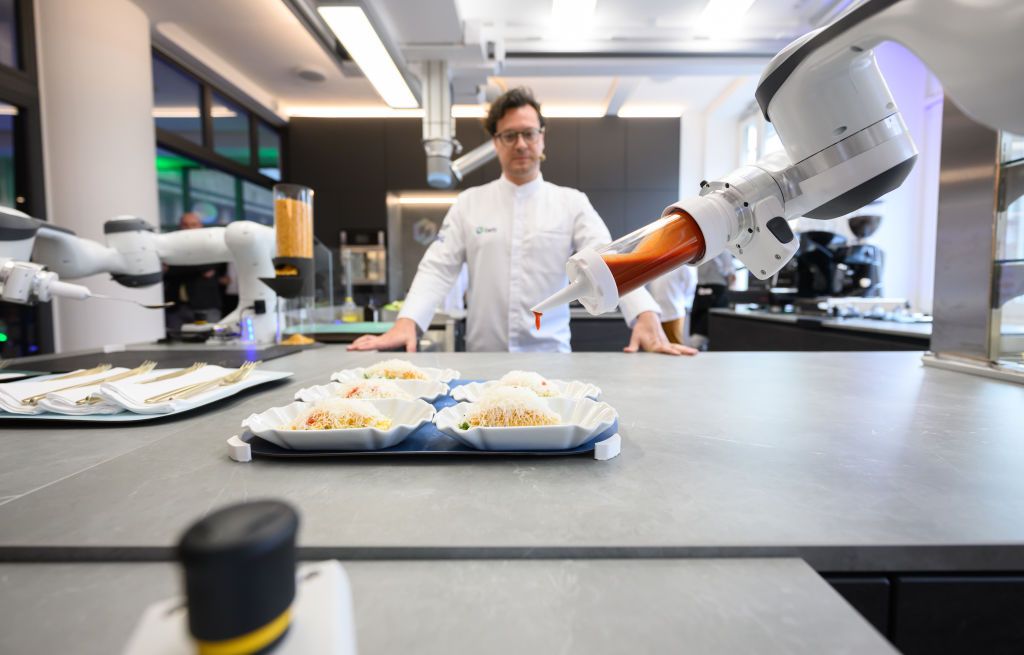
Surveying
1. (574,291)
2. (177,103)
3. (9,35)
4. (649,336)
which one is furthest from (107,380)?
(177,103)

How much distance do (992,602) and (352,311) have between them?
9.89ft

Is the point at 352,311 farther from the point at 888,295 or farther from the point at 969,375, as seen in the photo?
the point at 888,295

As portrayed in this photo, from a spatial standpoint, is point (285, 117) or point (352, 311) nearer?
point (352, 311)

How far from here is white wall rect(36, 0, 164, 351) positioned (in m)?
2.87

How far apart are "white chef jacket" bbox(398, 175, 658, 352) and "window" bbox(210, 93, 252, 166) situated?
3593mm

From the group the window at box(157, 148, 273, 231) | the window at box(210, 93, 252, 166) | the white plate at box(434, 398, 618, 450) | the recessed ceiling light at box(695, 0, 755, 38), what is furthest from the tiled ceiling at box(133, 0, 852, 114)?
the white plate at box(434, 398, 618, 450)

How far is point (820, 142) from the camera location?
1.83ft

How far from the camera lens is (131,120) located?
123 inches

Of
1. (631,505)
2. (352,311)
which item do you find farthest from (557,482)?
(352,311)

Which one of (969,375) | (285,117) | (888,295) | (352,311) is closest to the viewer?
(969,375)

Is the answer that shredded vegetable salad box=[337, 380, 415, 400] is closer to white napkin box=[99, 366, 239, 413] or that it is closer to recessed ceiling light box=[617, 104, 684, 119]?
white napkin box=[99, 366, 239, 413]

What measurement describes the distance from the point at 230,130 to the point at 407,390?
5.04 meters

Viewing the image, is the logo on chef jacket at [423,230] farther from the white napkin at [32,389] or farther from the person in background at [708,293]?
the white napkin at [32,389]

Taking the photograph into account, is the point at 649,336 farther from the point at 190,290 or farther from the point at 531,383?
the point at 190,290
